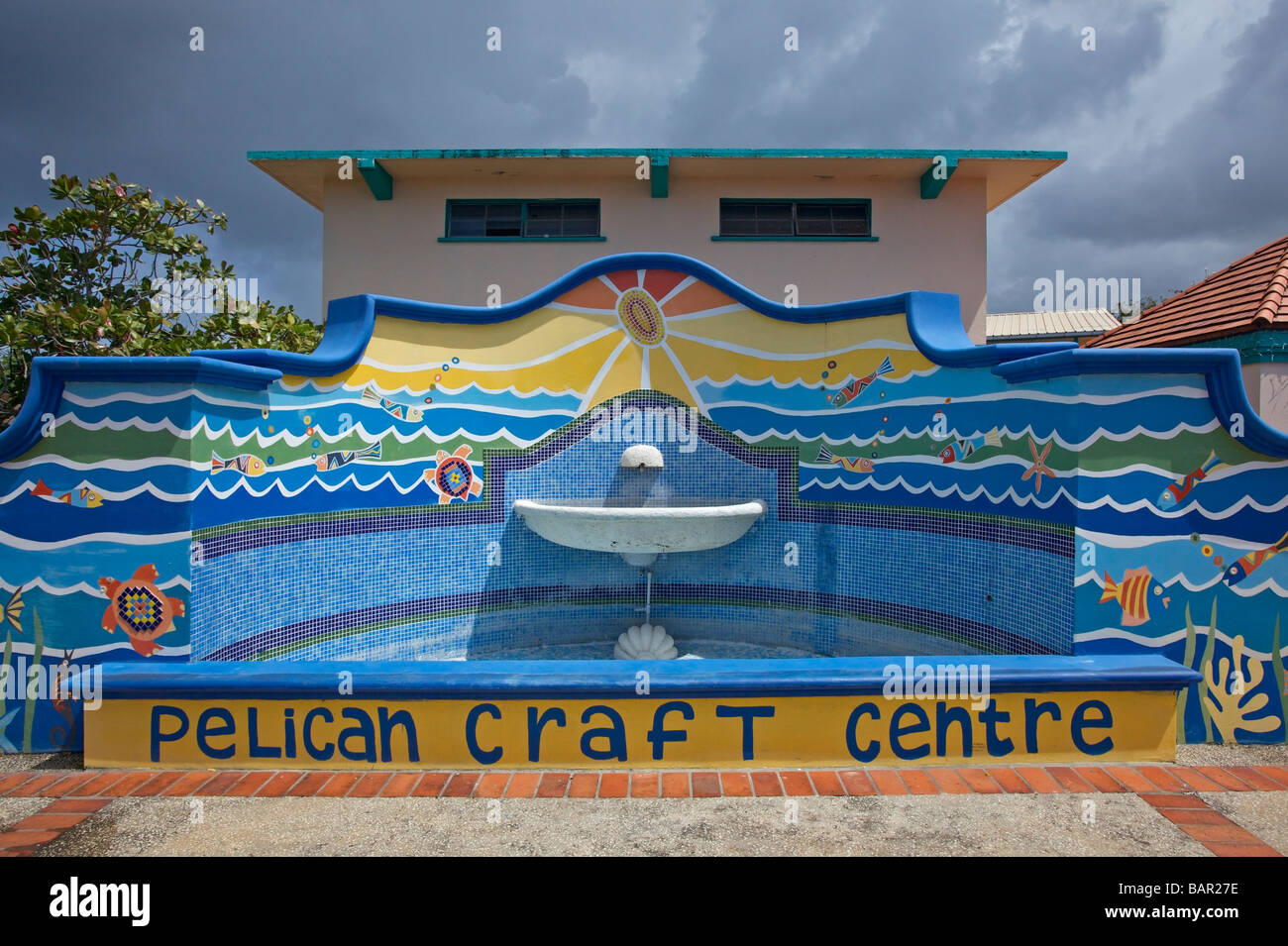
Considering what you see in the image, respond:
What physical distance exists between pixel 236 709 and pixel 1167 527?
17.1 feet

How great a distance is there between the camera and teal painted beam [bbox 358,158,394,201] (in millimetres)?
10312

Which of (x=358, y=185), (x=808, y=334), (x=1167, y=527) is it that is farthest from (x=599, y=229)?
(x=1167, y=527)

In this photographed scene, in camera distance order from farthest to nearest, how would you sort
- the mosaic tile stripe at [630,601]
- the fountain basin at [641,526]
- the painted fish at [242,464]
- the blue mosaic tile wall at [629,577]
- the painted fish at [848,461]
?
the painted fish at [848,461] < the fountain basin at [641,526] < the blue mosaic tile wall at [629,577] < the mosaic tile stripe at [630,601] < the painted fish at [242,464]

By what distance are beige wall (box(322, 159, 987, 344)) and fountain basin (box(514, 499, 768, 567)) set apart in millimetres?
6084

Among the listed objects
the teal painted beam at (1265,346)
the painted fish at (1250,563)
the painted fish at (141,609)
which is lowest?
the painted fish at (141,609)

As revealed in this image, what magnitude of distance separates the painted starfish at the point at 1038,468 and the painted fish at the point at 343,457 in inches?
187

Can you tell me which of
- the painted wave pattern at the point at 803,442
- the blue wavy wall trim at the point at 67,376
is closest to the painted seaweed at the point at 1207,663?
the painted wave pattern at the point at 803,442

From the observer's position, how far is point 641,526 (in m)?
5.32

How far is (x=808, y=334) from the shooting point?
6.08 meters

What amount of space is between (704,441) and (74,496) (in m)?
4.45

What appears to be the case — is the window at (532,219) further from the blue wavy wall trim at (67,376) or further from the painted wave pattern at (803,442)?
the blue wavy wall trim at (67,376)

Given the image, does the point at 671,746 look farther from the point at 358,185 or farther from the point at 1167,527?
the point at 358,185

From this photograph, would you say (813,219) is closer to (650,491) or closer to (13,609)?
(650,491)

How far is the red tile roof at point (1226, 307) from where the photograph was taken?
644 centimetres
